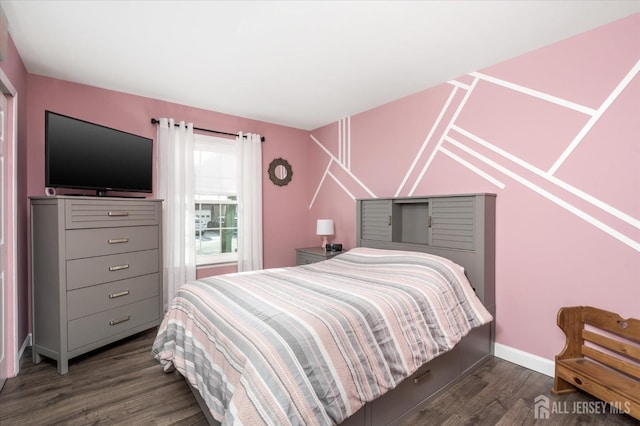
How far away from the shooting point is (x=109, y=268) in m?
2.53

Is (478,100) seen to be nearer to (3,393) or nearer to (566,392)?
(566,392)

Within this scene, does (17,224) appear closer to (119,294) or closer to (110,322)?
→ (119,294)

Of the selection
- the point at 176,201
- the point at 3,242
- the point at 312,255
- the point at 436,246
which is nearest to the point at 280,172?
the point at 312,255

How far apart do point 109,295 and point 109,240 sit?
0.46 metres

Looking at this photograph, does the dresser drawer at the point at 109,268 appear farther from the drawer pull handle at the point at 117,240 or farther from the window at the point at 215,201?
the window at the point at 215,201

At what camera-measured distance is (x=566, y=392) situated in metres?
1.98

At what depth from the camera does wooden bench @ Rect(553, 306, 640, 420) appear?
1.68m

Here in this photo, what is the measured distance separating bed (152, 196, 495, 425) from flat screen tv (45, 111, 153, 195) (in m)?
1.40

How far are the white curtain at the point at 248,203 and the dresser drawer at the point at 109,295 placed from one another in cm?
121

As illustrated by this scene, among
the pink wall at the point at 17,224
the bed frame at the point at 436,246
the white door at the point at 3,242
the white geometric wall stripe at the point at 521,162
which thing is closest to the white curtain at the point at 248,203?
the bed frame at the point at 436,246

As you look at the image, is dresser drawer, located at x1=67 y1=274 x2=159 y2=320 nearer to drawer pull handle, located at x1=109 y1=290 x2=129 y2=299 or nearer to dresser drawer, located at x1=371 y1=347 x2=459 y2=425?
drawer pull handle, located at x1=109 y1=290 x2=129 y2=299

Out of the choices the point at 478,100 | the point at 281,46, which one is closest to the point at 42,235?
the point at 281,46

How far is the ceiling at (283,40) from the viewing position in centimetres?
184

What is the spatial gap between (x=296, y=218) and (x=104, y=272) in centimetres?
251
